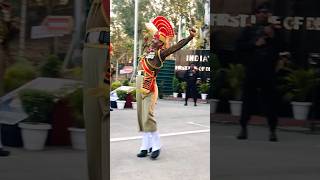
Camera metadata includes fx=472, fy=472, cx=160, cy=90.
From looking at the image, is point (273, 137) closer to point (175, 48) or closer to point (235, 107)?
point (235, 107)

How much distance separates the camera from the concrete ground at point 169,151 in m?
2.85

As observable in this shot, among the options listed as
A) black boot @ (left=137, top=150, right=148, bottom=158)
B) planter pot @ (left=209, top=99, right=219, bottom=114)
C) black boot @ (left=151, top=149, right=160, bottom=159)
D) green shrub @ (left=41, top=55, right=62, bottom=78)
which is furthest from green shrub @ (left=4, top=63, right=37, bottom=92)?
black boot @ (left=137, top=150, right=148, bottom=158)

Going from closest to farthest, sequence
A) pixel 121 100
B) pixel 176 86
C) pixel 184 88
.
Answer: pixel 121 100 → pixel 184 88 → pixel 176 86

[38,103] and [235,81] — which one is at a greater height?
[235,81]

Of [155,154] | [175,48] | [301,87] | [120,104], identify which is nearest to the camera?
[301,87]

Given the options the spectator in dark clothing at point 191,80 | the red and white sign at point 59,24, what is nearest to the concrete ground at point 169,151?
the red and white sign at point 59,24

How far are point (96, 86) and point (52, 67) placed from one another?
189 mm

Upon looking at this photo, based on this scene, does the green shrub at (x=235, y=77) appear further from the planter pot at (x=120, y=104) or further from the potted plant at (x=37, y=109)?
the planter pot at (x=120, y=104)

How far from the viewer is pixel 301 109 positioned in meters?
1.78

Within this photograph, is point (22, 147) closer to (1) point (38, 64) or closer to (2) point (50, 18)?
(1) point (38, 64)

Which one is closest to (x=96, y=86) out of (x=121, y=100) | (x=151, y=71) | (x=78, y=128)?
(x=78, y=128)

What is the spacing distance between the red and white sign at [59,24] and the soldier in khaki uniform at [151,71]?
1.79m

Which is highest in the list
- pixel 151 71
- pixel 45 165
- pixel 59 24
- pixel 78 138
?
pixel 59 24

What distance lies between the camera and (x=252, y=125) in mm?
1836
